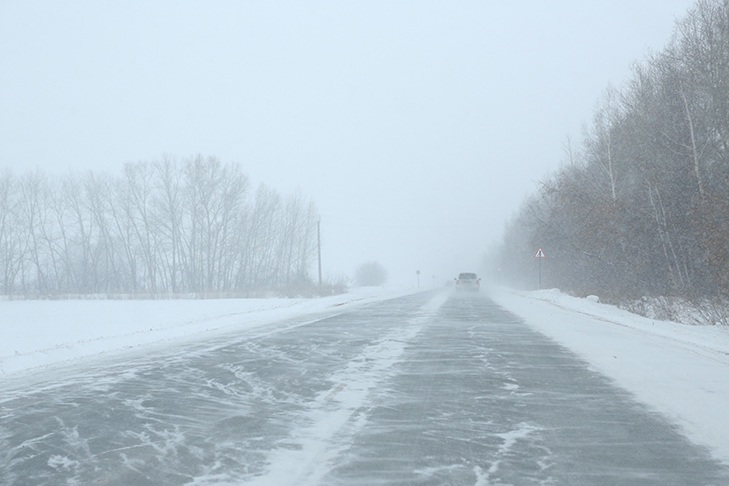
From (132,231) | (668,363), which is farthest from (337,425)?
(132,231)

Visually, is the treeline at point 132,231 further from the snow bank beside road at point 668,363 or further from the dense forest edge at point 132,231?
the snow bank beside road at point 668,363

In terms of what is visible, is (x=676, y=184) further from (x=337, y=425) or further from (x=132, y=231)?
(x=132, y=231)

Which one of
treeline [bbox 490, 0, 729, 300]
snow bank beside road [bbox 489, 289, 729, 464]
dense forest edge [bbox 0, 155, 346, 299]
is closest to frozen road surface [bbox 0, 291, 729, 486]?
snow bank beside road [bbox 489, 289, 729, 464]

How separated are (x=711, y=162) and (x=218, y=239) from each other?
52386 mm

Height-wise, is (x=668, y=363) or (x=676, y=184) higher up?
(x=676, y=184)

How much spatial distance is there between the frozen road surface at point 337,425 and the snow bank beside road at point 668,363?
281 millimetres

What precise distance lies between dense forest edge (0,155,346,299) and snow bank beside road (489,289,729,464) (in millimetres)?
42570

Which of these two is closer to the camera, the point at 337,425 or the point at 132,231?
the point at 337,425

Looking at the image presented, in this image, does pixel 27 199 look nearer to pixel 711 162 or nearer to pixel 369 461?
pixel 711 162

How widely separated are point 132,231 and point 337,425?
211ft

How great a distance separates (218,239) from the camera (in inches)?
2485

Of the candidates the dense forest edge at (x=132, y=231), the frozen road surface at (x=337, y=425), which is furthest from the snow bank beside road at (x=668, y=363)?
the dense forest edge at (x=132, y=231)

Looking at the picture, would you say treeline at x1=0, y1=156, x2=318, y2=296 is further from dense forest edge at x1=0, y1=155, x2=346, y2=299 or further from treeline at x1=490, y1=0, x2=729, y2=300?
treeline at x1=490, y1=0, x2=729, y2=300

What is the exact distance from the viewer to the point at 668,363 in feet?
29.0
